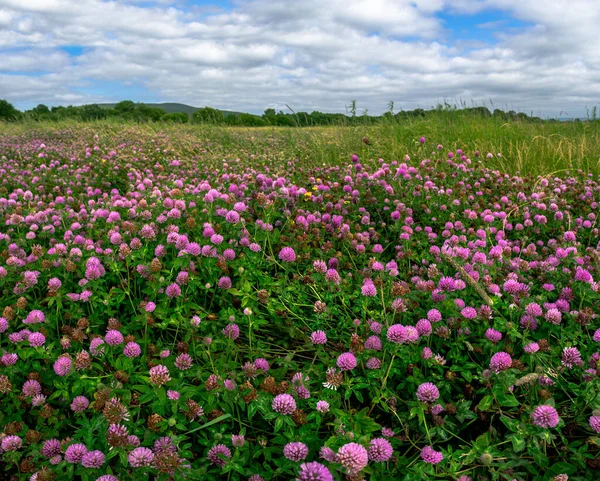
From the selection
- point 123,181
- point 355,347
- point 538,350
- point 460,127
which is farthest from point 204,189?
point 460,127

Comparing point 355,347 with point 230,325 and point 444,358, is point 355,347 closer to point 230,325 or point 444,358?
point 444,358

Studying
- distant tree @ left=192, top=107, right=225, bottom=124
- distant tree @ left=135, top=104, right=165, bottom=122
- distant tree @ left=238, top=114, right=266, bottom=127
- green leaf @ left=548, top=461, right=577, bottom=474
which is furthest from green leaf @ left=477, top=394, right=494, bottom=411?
distant tree @ left=135, top=104, right=165, bottom=122

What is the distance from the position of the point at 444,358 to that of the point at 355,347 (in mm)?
496

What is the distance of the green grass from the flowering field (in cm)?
392

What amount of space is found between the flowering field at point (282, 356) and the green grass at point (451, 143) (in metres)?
3.92

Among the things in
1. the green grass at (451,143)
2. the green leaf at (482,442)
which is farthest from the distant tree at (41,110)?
the green leaf at (482,442)

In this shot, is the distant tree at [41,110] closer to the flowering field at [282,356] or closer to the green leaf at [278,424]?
the flowering field at [282,356]

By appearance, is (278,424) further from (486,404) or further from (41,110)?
(41,110)

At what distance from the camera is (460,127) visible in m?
8.87

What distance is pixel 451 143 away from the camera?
7832 mm

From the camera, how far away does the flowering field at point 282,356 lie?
5.59ft

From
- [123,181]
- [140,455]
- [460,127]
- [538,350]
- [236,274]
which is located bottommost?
[140,455]

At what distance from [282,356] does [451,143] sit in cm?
630

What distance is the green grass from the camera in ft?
23.7
